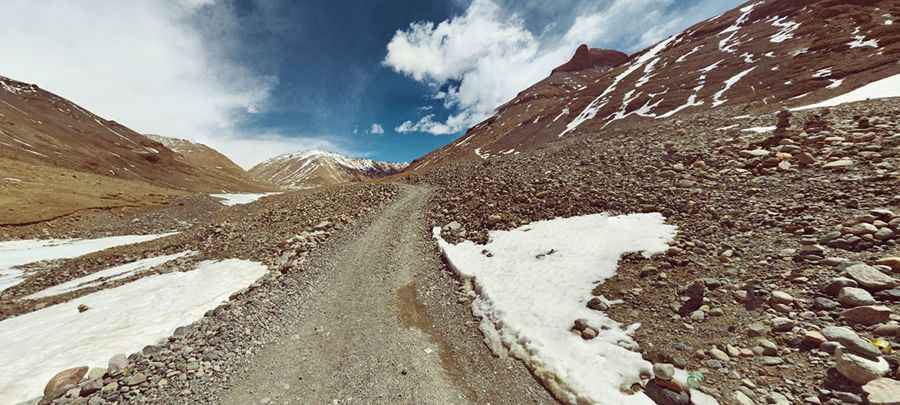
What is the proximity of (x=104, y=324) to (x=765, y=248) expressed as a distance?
21.4 meters

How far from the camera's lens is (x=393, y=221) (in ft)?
71.1

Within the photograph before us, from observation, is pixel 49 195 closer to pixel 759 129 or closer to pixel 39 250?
pixel 39 250

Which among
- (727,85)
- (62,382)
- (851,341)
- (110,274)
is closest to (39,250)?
(110,274)

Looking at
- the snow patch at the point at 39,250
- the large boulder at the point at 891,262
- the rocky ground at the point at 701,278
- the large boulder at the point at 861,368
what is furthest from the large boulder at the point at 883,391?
the snow patch at the point at 39,250

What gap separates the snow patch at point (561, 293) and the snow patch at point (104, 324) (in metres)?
10.3

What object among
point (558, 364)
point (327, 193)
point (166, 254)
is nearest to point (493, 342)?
point (558, 364)

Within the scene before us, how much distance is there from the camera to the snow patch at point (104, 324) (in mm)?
7758

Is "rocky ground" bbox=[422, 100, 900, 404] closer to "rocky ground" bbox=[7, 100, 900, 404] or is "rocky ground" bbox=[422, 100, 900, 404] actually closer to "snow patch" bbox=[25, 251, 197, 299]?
"rocky ground" bbox=[7, 100, 900, 404]

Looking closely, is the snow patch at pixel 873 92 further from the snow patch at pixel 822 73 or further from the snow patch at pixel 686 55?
the snow patch at pixel 686 55

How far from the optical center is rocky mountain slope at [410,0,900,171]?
33375 mm

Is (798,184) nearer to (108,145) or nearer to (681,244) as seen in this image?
(681,244)

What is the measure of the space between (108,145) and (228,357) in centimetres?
14519

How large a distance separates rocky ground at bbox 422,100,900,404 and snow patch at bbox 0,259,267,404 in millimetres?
11825

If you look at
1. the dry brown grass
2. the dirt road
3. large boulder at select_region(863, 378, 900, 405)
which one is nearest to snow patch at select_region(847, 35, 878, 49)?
large boulder at select_region(863, 378, 900, 405)
